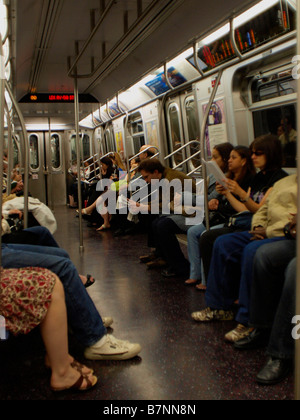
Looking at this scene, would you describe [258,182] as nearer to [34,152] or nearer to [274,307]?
[274,307]

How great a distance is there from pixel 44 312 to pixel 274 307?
1316 mm

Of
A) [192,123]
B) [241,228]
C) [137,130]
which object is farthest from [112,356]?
[137,130]

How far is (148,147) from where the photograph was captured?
22.6 ft

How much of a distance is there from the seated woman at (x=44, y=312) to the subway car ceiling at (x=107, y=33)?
2.27 metres

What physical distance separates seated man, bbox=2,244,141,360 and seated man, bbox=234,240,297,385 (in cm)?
73

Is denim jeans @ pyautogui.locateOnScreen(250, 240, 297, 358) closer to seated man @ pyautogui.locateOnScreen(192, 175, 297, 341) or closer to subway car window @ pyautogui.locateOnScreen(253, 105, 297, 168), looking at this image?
seated man @ pyautogui.locateOnScreen(192, 175, 297, 341)

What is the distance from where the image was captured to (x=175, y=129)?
7.52m

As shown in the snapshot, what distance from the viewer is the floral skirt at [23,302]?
2062 mm

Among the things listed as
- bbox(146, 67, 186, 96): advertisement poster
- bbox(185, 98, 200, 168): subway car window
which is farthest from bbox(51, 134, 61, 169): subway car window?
bbox(185, 98, 200, 168): subway car window

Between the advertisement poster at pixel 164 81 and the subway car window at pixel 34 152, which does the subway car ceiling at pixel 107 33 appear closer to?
the advertisement poster at pixel 164 81

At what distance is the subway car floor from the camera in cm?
217

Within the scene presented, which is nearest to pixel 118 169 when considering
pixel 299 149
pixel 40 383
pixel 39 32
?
pixel 39 32

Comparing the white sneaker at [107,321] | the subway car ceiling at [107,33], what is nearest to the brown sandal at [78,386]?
the white sneaker at [107,321]

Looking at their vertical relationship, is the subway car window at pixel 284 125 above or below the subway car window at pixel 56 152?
below
